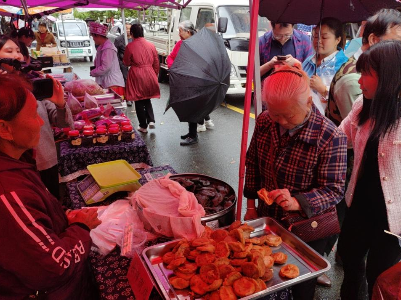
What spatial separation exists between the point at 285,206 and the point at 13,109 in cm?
136

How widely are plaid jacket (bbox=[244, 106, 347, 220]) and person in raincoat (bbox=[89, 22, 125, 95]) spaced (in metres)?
5.22

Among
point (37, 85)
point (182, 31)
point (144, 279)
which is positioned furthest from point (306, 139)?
point (182, 31)

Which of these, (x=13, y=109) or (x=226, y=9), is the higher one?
(x=226, y=9)

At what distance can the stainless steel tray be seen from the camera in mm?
1438

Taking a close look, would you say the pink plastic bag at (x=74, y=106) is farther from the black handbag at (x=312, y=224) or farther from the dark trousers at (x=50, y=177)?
the black handbag at (x=312, y=224)

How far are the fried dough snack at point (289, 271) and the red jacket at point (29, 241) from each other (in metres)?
0.90

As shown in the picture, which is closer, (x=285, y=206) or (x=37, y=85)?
(x=285, y=206)

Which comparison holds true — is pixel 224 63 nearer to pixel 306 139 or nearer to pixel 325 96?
pixel 325 96

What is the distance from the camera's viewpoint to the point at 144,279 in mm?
1505

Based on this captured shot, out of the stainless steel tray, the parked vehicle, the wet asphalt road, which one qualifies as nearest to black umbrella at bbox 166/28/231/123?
the wet asphalt road

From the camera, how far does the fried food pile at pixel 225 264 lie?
1.42 metres

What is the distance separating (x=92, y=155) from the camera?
3379 mm

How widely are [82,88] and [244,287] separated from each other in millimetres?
4129

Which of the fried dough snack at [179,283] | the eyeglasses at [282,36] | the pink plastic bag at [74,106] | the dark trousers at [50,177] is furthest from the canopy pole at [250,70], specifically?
the pink plastic bag at [74,106]
